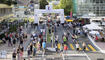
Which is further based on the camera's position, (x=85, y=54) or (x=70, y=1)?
(x=70, y=1)

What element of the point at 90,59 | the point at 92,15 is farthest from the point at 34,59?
the point at 92,15

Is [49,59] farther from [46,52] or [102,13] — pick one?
[102,13]

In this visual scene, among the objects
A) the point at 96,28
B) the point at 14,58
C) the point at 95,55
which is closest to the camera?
the point at 14,58

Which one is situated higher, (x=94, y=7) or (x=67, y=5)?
(x=94, y=7)

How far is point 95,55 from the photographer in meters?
23.8

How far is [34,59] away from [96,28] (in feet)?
64.1

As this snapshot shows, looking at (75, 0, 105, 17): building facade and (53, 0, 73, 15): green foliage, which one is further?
(53, 0, 73, 15): green foliage

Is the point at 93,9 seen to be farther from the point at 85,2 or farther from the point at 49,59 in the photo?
the point at 49,59

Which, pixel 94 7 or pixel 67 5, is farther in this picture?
pixel 67 5

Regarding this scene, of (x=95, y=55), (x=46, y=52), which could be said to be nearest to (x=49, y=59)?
(x=46, y=52)

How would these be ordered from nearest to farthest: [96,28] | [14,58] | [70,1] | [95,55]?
[14,58] → [95,55] → [96,28] → [70,1]

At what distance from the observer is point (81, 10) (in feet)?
226

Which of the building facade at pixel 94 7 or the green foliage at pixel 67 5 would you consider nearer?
the building facade at pixel 94 7

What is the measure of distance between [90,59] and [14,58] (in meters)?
7.31
